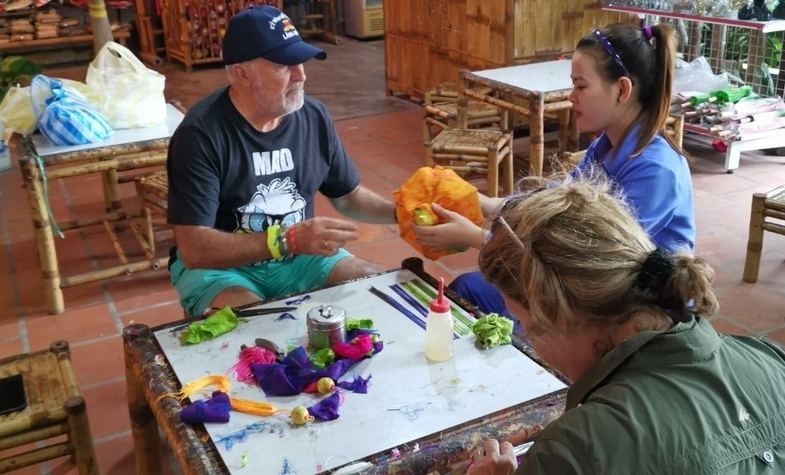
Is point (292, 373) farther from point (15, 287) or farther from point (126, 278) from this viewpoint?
point (15, 287)

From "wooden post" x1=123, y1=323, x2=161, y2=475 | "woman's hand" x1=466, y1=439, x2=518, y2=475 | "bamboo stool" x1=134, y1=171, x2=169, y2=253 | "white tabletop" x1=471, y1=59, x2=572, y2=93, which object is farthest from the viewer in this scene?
"white tabletop" x1=471, y1=59, x2=572, y2=93

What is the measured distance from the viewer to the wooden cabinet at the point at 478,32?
5.88 meters

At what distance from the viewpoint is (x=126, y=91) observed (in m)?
3.81

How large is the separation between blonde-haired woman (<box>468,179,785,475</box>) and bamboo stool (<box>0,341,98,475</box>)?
1066 millimetres

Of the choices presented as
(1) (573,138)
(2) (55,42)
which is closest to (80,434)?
(1) (573,138)

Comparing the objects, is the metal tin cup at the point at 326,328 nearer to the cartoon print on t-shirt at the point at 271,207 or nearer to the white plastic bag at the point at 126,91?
the cartoon print on t-shirt at the point at 271,207

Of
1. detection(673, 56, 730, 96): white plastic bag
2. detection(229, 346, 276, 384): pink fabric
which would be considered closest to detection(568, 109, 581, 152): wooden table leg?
detection(673, 56, 730, 96): white plastic bag

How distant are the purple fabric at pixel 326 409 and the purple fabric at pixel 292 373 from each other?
8cm

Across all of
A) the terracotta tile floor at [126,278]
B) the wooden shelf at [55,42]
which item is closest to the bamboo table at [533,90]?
the terracotta tile floor at [126,278]

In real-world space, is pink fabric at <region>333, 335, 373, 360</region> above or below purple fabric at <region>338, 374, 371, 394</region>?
above

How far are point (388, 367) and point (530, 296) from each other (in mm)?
605

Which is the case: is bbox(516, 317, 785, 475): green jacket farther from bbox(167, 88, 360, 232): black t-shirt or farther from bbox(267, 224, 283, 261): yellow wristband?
bbox(167, 88, 360, 232): black t-shirt

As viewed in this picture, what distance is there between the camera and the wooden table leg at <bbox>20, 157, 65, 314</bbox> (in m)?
3.41

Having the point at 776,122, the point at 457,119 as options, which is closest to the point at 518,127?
the point at 457,119
